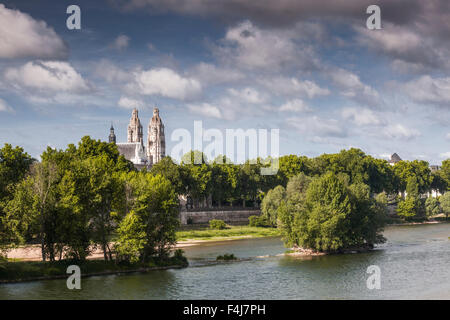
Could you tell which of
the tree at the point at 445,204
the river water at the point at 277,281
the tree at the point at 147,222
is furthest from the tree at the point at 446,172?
the tree at the point at 147,222

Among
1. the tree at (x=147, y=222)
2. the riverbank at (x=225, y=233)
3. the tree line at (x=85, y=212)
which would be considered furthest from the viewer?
the riverbank at (x=225, y=233)

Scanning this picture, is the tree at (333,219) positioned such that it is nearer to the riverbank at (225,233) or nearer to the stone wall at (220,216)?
the riverbank at (225,233)

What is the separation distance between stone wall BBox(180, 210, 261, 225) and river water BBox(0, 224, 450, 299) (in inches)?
1835

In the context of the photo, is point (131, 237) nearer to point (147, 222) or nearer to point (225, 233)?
point (147, 222)

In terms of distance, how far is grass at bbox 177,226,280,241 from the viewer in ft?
325

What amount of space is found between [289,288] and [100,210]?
22336 mm

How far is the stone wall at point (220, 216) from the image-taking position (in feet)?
385

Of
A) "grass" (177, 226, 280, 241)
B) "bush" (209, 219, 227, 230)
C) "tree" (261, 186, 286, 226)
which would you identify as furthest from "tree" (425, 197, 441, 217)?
"bush" (209, 219, 227, 230)

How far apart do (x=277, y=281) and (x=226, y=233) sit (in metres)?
53.0

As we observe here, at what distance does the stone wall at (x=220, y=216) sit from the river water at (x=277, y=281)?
46.6 metres

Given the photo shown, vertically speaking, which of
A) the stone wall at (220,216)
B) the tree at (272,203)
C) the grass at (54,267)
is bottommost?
the grass at (54,267)

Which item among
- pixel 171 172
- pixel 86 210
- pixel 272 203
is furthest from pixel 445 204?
pixel 86 210
